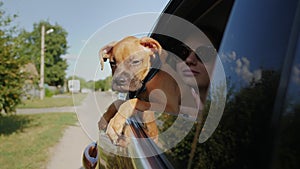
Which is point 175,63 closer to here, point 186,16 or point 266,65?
point 186,16

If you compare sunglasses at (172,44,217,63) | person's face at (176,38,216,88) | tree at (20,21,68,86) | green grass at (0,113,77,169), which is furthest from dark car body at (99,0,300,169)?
tree at (20,21,68,86)

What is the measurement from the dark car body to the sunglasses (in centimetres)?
45

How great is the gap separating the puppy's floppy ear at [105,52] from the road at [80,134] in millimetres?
195

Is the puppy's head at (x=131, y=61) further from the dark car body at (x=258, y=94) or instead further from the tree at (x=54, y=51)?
the tree at (x=54, y=51)

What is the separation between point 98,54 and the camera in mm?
1609

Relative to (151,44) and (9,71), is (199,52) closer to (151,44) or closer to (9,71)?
(151,44)

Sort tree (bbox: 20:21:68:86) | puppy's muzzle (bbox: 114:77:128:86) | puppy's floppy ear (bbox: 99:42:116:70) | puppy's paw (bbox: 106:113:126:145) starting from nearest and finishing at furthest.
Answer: puppy's paw (bbox: 106:113:126:145), puppy's muzzle (bbox: 114:77:128:86), puppy's floppy ear (bbox: 99:42:116:70), tree (bbox: 20:21:68:86)

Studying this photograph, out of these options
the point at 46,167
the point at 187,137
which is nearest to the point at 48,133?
the point at 46,167

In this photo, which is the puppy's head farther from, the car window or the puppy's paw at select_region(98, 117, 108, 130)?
the car window

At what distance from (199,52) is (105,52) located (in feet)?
1.78

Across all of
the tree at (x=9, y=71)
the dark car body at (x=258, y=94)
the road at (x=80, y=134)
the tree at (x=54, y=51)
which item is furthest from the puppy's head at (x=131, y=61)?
the tree at (x=54, y=51)

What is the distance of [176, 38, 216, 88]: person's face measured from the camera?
1.33 meters

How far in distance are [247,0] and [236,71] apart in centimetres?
18

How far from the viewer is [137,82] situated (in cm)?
152
